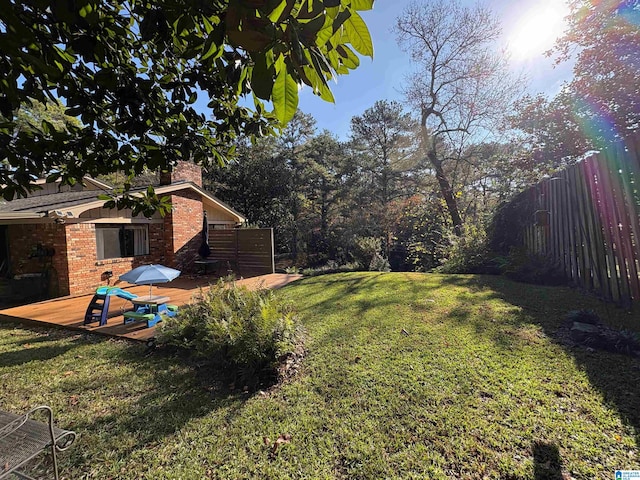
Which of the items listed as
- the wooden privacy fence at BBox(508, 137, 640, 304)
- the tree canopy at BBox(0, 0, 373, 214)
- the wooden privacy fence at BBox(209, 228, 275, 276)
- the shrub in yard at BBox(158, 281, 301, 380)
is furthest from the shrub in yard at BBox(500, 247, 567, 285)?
the wooden privacy fence at BBox(209, 228, 275, 276)

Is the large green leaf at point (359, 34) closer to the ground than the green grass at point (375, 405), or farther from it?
farther from it

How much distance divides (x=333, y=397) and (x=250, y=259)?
9.98 m

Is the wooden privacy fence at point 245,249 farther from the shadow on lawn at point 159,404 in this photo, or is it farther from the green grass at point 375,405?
the shadow on lawn at point 159,404

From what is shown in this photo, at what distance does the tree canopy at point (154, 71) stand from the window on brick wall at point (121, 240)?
9.06 metres

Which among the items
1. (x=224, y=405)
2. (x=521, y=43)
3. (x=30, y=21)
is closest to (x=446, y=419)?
(x=224, y=405)

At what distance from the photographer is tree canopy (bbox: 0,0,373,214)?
85 centimetres

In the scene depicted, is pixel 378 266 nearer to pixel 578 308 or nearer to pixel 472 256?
pixel 472 256

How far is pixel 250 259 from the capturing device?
12.6m

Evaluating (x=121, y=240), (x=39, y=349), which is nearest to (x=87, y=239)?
(x=121, y=240)

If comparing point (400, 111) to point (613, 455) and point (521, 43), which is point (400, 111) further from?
point (613, 455)

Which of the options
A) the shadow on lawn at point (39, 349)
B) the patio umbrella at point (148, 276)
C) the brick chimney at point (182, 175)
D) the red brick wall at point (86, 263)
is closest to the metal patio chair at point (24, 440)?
the shadow on lawn at point (39, 349)

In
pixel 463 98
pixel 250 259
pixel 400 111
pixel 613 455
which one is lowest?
pixel 613 455

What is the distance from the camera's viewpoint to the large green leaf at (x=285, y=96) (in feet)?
2.96

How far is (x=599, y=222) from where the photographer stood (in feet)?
16.2
